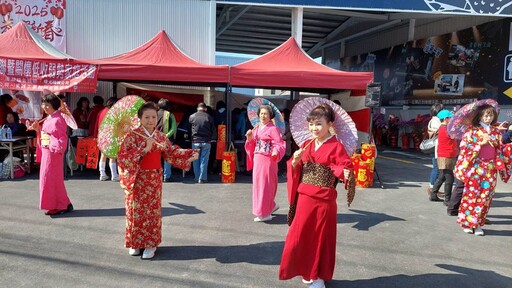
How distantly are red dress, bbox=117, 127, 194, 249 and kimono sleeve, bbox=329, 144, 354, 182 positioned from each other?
1.47 m

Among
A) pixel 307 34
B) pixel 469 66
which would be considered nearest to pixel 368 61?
pixel 307 34

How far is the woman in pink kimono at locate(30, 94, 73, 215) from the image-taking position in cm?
464

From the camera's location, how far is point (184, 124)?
8.76 meters

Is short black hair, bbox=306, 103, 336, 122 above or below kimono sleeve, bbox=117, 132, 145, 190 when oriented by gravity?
above

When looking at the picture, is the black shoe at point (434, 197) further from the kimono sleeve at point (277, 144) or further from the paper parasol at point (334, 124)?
the paper parasol at point (334, 124)

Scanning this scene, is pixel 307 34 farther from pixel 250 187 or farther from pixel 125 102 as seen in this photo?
pixel 125 102

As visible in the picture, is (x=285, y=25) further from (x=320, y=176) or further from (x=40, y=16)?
(x=320, y=176)

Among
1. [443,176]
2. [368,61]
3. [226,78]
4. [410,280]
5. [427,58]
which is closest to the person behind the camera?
[410,280]

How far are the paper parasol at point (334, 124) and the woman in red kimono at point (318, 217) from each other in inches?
5.9

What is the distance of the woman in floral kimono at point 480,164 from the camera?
451cm

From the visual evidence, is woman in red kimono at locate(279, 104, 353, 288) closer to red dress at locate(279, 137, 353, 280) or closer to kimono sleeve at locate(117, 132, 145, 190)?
red dress at locate(279, 137, 353, 280)

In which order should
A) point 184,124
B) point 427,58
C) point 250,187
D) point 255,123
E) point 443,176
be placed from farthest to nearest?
point 427,58 → point 184,124 → point 250,187 → point 443,176 → point 255,123

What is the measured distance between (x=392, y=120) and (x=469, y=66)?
3730 mm

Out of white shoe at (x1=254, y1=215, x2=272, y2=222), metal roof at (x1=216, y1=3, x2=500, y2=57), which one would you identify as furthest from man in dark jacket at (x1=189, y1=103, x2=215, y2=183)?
metal roof at (x1=216, y1=3, x2=500, y2=57)
